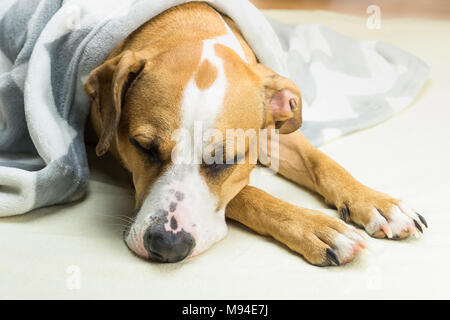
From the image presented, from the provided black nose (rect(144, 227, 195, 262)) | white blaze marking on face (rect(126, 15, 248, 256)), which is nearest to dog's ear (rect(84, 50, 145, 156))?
white blaze marking on face (rect(126, 15, 248, 256))

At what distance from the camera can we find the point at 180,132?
1557 mm

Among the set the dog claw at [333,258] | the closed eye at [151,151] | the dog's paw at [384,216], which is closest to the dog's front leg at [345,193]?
the dog's paw at [384,216]

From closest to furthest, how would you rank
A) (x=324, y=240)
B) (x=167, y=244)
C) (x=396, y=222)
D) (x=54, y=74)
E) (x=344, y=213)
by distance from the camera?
(x=167, y=244), (x=324, y=240), (x=396, y=222), (x=344, y=213), (x=54, y=74)

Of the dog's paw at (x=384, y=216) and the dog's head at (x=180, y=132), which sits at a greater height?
the dog's head at (x=180, y=132)

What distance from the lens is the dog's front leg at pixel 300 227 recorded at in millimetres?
1591

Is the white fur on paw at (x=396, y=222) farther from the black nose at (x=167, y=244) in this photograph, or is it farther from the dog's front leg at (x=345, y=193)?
the black nose at (x=167, y=244)

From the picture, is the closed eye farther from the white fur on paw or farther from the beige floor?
the white fur on paw

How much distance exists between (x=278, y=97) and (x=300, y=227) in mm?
432

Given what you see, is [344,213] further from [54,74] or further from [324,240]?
[54,74]

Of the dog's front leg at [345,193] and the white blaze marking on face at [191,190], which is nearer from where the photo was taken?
the white blaze marking on face at [191,190]

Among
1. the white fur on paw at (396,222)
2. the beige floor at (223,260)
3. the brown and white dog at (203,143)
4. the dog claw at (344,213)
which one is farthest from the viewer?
the dog claw at (344,213)

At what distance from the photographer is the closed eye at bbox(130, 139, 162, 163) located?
1.60m

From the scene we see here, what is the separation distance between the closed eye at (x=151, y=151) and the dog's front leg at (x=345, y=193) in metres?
0.64

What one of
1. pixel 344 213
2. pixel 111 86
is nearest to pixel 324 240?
pixel 344 213
